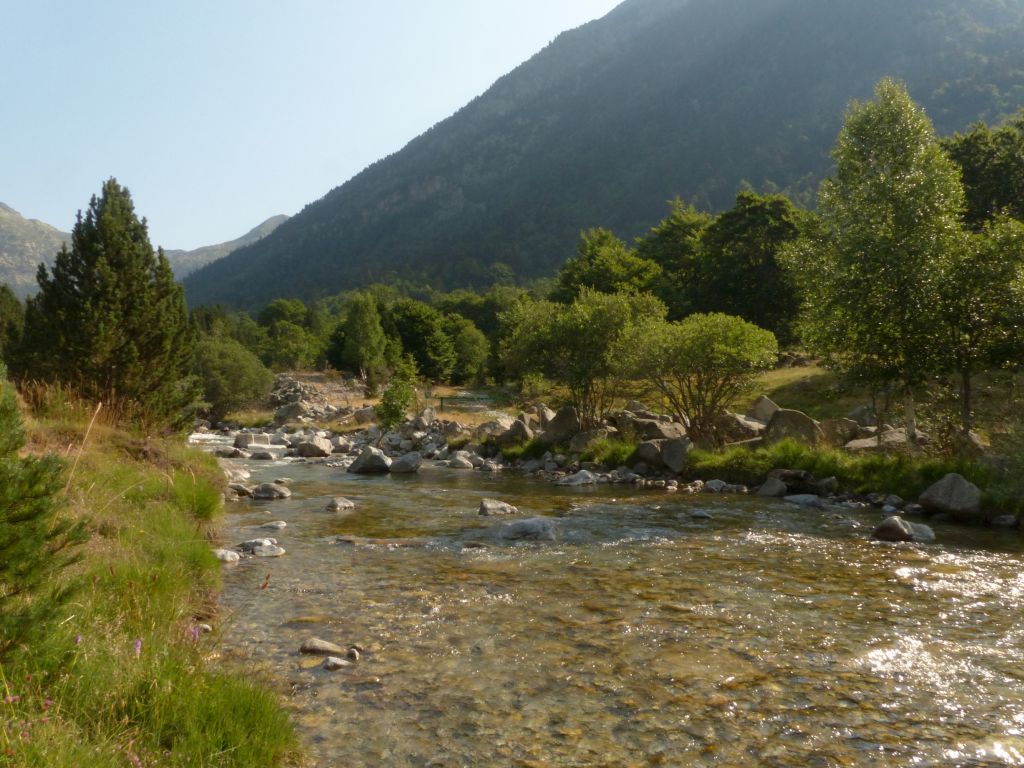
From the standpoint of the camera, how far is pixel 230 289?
625 feet

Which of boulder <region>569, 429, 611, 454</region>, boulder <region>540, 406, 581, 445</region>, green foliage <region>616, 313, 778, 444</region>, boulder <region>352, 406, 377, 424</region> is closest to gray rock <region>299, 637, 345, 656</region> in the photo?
green foliage <region>616, 313, 778, 444</region>

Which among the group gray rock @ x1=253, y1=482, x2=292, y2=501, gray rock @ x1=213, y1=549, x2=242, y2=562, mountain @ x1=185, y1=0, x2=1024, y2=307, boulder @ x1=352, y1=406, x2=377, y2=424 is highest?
mountain @ x1=185, y1=0, x2=1024, y2=307

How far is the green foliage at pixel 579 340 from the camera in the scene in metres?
29.3

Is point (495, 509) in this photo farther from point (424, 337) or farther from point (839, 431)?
point (424, 337)

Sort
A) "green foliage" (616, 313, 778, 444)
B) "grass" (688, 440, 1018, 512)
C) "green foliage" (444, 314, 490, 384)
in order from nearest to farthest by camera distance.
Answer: "grass" (688, 440, 1018, 512), "green foliage" (616, 313, 778, 444), "green foliage" (444, 314, 490, 384)

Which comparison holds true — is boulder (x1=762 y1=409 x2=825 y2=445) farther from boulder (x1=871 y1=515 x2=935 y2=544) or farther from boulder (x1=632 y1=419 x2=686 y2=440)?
boulder (x1=871 y1=515 x2=935 y2=544)

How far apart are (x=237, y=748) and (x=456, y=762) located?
4.76 ft

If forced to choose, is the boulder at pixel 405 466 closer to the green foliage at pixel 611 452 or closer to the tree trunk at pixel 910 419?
the green foliage at pixel 611 452

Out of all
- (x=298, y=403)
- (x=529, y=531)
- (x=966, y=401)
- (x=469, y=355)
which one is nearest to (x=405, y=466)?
(x=529, y=531)

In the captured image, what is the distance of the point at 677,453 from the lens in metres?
22.0

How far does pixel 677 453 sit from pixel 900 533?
10.2 meters

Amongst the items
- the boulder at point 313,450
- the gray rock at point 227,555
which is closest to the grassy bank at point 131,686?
the gray rock at point 227,555

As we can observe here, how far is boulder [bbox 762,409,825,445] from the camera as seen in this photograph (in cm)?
2131

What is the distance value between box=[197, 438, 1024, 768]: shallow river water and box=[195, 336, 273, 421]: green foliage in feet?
151
